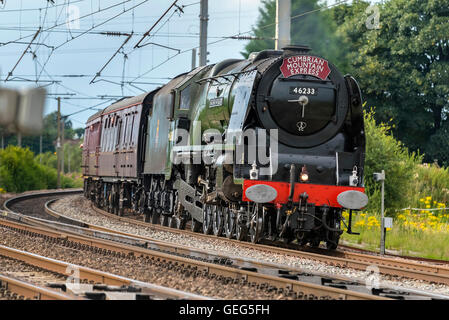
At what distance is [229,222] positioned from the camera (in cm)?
1504

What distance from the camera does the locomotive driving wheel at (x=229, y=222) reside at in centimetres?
1468

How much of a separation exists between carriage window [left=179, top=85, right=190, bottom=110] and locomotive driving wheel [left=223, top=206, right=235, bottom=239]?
117 inches

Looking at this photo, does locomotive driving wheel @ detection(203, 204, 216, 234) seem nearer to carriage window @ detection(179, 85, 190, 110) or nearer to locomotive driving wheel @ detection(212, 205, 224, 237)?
locomotive driving wheel @ detection(212, 205, 224, 237)

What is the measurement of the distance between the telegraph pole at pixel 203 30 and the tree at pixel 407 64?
15.1m

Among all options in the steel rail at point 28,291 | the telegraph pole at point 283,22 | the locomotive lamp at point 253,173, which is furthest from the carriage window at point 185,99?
the steel rail at point 28,291

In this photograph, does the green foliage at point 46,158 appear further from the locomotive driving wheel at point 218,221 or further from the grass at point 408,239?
the grass at point 408,239

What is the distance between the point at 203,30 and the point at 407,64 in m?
18.6

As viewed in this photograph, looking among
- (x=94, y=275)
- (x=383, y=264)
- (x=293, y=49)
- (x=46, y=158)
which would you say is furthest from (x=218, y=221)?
(x=46, y=158)

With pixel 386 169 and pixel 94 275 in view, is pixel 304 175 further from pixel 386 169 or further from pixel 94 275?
pixel 386 169

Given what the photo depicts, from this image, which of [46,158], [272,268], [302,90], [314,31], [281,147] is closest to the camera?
[272,268]

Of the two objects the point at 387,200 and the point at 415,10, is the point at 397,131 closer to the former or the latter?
the point at 415,10

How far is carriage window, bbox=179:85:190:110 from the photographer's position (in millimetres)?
16484

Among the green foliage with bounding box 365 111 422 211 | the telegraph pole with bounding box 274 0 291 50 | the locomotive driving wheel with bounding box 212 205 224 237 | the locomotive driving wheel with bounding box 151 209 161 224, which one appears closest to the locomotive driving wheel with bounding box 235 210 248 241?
the locomotive driving wheel with bounding box 212 205 224 237
